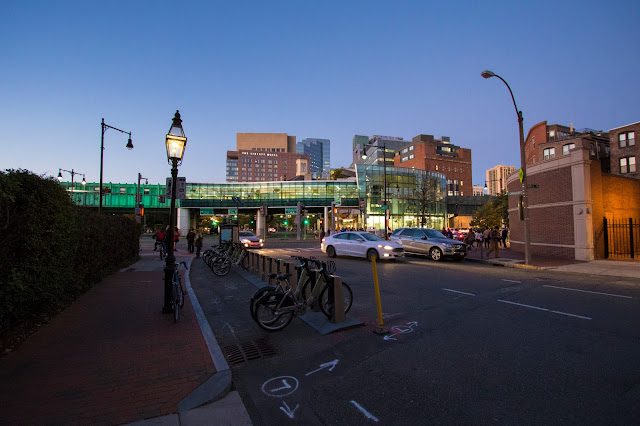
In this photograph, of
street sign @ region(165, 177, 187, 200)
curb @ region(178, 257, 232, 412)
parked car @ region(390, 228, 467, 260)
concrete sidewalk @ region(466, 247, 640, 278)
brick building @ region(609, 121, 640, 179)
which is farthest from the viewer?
brick building @ region(609, 121, 640, 179)

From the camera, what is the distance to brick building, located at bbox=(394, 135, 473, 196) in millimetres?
98125

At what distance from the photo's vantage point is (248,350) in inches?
199

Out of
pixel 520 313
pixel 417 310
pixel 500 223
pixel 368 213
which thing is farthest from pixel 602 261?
pixel 368 213

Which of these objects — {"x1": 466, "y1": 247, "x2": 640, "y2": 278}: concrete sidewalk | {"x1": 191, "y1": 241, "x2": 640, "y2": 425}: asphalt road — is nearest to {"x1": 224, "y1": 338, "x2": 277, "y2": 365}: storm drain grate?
{"x1": 191, "y1": 241, "x2": 640, "y2": 425}: asphalt road

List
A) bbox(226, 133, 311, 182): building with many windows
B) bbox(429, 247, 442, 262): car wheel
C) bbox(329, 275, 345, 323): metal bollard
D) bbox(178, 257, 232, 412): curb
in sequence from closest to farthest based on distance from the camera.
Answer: bbox(178, 257, 232, 412): curb, bbox(329, 275, 345, 323): metal bollard, bbox(429, 247, 442, 262): car wheel, bbox(226, 133, 311, 182): building with many windows

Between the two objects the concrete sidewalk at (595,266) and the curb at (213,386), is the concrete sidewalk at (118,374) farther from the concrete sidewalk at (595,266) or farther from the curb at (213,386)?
the concrete sidewalk at (595,266)

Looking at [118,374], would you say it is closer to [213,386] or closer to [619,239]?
[213,386]

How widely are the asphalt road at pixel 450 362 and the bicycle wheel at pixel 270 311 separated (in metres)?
0.16

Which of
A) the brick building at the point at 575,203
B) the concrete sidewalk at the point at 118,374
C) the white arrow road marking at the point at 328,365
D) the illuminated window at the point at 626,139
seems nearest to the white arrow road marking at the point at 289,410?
the concrete sidewalk at the point at 118,374

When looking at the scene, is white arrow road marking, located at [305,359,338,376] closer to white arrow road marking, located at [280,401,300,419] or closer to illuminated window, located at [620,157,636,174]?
white arrow road marking, located at [280,401,300,419]

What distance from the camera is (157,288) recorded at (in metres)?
9.51

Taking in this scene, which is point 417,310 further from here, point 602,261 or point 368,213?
point 368,213

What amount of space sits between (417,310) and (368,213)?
54.4m

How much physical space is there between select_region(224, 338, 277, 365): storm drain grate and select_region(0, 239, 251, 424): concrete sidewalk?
0.81ft
